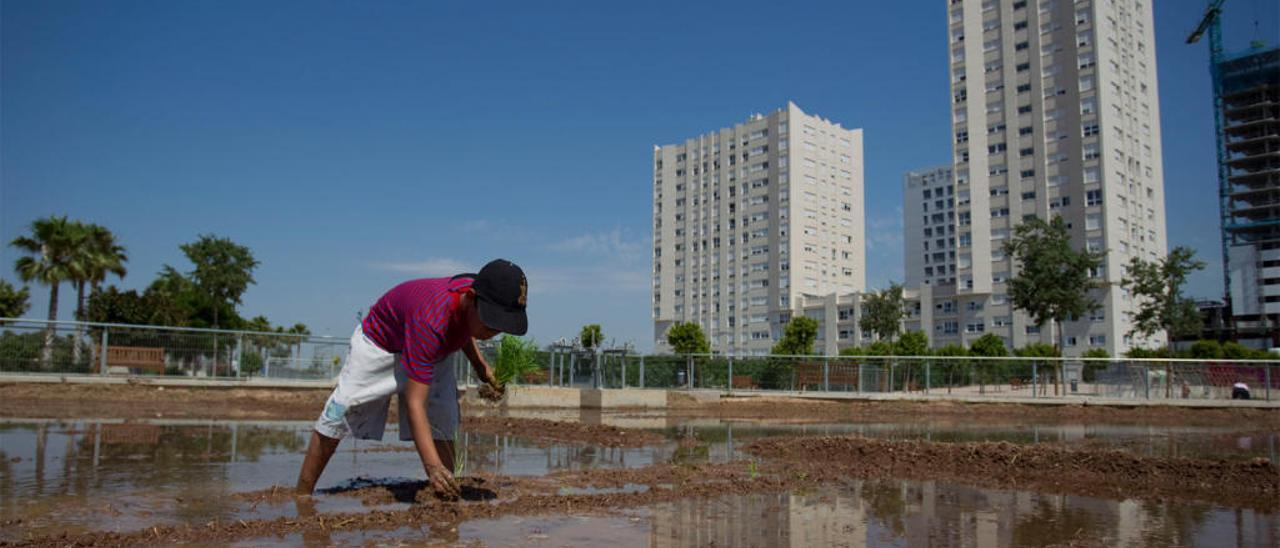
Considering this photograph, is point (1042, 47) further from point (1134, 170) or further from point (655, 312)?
point (655, 312)

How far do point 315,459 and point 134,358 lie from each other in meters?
16.6

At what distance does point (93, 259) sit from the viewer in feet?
136

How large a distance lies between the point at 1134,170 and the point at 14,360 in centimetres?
8956

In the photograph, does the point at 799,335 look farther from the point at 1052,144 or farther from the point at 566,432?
the point at 566,432

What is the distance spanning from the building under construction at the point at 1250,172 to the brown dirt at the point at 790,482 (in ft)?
366

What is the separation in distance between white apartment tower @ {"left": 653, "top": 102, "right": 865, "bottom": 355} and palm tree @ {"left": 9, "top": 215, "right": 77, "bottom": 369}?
82624 millimetres

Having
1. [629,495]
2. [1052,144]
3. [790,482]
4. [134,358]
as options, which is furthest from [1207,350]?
[629,495]

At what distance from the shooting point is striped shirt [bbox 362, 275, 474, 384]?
4.02m

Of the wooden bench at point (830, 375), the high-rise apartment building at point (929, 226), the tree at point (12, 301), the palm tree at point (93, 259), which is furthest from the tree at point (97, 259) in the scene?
the high-rise apartment building at point (929, 226)

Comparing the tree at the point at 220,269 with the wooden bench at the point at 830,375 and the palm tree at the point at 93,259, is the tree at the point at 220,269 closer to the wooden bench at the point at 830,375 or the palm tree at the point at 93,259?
the palm tree at the point at 93,259

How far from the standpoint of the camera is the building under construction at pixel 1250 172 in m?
99.9

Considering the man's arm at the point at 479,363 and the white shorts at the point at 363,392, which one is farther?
the man's arm at the point at 479,363

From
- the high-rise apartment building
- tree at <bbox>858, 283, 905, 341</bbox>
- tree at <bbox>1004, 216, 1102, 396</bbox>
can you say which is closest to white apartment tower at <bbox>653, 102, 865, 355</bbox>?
tree at <bbox>858, 283, 905, 341</bbox>

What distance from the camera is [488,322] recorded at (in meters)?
3.82
